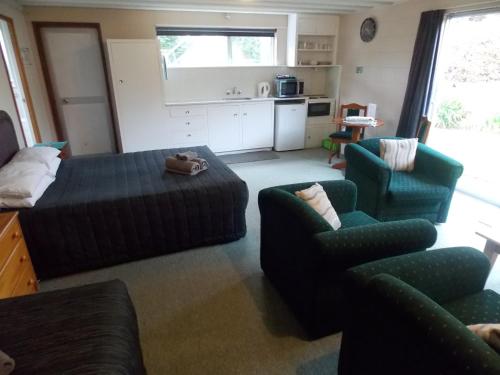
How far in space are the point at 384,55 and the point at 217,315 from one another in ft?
14.9

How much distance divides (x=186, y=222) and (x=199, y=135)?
287cm

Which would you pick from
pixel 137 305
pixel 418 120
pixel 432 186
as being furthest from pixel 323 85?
pixel 137 305

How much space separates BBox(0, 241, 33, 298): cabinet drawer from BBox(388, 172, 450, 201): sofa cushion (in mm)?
2860

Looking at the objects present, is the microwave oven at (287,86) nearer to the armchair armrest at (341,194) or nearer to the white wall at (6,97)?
the armchair armrest at (341,194)

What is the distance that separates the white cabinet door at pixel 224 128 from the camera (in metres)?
5.18

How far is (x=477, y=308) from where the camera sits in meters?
1.45

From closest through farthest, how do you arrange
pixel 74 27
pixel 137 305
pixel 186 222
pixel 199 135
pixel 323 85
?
pixel 137 305 → pixel 186 222 → pixel 74 27 → pixel 199 135 → pixel 323 85

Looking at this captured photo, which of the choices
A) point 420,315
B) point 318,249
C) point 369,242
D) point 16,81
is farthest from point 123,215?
point 16,81

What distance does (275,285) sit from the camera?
7.27 feet

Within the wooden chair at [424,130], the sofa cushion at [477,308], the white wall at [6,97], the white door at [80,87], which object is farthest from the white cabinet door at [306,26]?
the sofa cushion at [477,308]

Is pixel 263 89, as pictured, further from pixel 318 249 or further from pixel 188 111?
pixel 318 249

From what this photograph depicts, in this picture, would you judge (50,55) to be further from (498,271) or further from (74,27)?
(498,271)

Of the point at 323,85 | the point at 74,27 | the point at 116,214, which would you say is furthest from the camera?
the point at 323,85

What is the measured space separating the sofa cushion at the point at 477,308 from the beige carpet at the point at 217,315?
0.67 m
